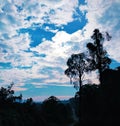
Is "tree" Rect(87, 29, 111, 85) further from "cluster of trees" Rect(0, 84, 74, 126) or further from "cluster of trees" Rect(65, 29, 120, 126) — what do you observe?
"cluster of trees" Rect(0, 84, 74, 126)

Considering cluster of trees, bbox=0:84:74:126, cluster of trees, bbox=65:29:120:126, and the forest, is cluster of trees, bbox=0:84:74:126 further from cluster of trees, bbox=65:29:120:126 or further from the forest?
cluster of trees, bbox=65:29:120:126

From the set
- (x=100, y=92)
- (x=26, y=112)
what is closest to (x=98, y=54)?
(x=100, y=92)

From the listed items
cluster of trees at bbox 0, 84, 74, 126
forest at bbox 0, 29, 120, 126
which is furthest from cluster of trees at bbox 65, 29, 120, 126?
cluster of trees at bbox 0, 84, 74, 126

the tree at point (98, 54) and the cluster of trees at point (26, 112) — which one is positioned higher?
the tree at point (98, 54)

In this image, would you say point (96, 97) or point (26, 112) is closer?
point (96, 97)

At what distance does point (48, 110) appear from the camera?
6775cm

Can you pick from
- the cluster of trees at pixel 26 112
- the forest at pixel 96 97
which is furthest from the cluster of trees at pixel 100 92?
the cluster of trees at pixel 26 112

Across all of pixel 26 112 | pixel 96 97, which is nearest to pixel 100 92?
pixel 96 97

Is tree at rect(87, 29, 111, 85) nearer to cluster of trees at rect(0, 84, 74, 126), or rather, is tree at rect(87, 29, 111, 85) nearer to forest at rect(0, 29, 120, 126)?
forest at rect(0, 29, 120, 126)

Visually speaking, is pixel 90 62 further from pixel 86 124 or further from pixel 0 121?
pixel 0 121

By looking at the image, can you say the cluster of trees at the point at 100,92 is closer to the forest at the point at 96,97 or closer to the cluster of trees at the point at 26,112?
the forest at the point at 96,97

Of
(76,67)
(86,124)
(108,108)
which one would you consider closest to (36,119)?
(76,67)

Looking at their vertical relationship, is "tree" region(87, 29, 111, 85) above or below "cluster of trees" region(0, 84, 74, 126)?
above

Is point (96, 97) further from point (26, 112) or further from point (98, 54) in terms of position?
point (26, 112)
